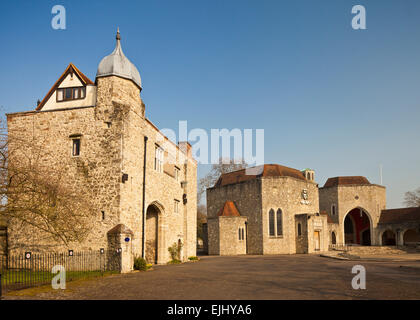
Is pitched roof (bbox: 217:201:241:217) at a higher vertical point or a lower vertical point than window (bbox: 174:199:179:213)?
lower

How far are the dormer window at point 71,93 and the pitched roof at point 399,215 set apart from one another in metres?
47.3

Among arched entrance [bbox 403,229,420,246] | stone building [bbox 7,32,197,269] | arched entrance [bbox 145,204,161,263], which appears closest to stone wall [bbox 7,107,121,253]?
stone building [bbox 7,32,197,269]

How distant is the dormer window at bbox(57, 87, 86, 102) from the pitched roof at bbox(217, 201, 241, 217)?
25837mm

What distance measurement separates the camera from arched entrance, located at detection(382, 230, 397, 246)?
179ft

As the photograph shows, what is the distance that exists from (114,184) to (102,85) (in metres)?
5.73

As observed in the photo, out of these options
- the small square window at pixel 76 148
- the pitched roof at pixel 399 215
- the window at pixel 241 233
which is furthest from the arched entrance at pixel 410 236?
the small square window at pixel 76 148

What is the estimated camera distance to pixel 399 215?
50.8 meters

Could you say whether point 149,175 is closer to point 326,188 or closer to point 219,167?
point 219,167

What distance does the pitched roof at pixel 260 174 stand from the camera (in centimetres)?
4341

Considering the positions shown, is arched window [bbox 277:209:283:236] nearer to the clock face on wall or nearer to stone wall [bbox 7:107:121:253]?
the clock face on wall

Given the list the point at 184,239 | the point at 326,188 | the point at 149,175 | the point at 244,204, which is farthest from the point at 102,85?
the point at 326,188

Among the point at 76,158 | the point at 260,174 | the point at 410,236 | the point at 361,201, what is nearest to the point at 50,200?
the point at 76,158
